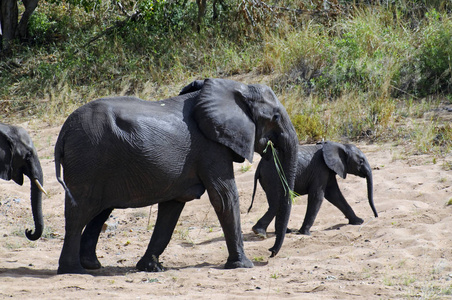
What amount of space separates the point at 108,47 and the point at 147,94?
7.15 feet

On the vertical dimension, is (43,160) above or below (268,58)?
below

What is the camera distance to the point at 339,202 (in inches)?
332

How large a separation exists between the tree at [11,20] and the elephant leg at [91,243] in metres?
9.77

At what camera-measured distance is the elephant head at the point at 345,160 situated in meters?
8.51

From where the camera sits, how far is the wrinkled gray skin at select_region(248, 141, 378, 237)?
8.03 metres

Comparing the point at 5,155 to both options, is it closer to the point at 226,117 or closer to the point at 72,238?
the point at 72,238

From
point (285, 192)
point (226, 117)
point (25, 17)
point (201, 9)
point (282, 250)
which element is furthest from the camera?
point (25, 17)

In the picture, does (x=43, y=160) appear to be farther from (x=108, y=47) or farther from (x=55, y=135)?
(x=108, y=47)

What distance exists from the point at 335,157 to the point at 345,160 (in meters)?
0.19

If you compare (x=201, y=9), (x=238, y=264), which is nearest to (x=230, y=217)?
(x=238, y=264)

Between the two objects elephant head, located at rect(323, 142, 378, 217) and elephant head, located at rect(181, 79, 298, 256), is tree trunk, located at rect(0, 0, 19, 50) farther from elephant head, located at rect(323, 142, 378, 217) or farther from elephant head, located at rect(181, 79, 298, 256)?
elephant head, located at rect(181, 79, 298, 256)

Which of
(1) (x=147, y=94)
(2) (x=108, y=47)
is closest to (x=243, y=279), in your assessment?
(1) (x=147, y=94)

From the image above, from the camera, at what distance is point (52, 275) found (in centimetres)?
605

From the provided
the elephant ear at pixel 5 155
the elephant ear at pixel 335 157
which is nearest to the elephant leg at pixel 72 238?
the elephant ear at pixel 5 155
